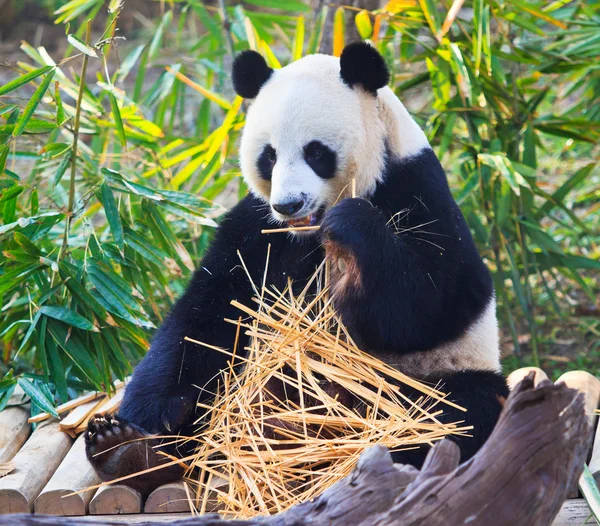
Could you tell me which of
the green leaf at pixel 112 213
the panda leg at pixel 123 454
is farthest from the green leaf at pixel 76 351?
the panda leg at pixel 123 454

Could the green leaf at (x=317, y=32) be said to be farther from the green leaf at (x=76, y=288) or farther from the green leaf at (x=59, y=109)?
the green leaf at (x=76, y=288)

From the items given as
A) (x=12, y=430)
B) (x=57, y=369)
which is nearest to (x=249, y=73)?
(x=57, y=369)

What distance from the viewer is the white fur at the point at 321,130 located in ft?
8.42

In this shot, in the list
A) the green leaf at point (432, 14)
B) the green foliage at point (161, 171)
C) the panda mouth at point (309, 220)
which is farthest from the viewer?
the green leaf at point (432, 14)

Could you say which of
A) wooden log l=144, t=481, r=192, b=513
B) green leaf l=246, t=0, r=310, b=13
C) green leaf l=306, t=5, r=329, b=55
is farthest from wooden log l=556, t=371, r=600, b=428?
green leaf l=246, t=0, r=310, b=13

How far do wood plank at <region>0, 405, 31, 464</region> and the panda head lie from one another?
133cm

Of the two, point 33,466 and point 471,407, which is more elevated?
point 33,466

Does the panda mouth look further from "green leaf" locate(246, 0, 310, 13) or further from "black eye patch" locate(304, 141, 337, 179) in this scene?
"green leaf" locate(246, 0, 310, 13)

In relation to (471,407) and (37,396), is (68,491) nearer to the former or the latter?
(37,396)

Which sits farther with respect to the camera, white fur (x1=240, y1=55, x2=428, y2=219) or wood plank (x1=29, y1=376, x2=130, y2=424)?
wood plank (x1=29, y1=376, x2=130, y2=424)

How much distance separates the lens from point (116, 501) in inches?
99.3

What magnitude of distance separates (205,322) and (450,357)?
0.85 metres

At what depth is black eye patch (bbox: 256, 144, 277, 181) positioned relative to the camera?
266 cm

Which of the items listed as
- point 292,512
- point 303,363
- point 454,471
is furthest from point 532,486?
point 303,363
